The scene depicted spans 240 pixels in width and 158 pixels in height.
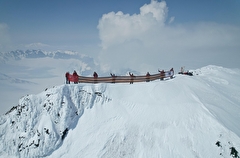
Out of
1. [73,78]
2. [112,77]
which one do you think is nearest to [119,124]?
[112,77]

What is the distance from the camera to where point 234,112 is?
1989cm

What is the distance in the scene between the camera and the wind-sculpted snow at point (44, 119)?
1727 centimetres

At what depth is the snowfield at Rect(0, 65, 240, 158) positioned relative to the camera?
16.2m

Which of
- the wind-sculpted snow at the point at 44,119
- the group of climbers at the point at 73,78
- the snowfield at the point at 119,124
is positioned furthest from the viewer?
the group of climbers at the point at 73,78

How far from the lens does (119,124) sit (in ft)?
60.8

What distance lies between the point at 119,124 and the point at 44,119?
24.4ft

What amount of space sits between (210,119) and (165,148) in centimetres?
547

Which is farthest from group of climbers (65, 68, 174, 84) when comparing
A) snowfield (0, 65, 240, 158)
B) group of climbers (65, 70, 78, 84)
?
snowfield (0, 65, 240, 158)

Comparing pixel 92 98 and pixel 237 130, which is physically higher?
pixel 92 98

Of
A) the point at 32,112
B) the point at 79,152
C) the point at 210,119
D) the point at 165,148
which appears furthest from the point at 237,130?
the point at 32,112

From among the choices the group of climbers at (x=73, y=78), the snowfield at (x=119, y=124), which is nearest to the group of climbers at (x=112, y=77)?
the group of climbers at (x=73, y=78)

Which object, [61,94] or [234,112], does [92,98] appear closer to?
[61,94]

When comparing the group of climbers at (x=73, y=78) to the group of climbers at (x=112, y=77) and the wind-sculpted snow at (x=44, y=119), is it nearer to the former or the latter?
the group of climbers at (x=112, y=77)

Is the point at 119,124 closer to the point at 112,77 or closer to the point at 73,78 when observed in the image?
the point at 112,77
